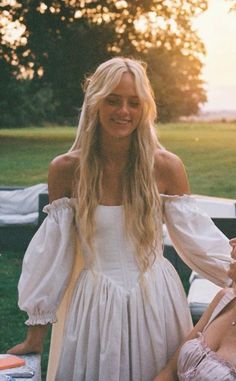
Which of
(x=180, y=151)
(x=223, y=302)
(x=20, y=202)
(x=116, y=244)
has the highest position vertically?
(x=116, y=244)

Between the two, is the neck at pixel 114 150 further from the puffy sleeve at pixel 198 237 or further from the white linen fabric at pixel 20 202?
the white linen fabric at pixel 20 202

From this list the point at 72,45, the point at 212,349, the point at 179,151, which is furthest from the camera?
the point at 72,45

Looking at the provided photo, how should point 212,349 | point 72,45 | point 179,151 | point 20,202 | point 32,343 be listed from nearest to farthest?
1. point 212,349
2. point 32,343
3. point 20,202
4. point 179,151
5. point 72,45

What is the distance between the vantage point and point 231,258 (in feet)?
6.90

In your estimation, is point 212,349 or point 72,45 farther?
point 72,45

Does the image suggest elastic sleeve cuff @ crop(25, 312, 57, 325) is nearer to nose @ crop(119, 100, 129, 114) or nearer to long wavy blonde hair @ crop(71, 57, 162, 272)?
long wavy blonde hair @ crop(71, 57, 162, 272)

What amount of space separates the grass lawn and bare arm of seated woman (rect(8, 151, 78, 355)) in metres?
10.6

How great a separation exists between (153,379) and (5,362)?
42 cm

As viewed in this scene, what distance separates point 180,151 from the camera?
14586 millimetres

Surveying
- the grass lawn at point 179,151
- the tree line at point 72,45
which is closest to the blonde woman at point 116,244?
the grass lawn at point 179,151

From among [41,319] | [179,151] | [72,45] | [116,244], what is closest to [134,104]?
[116,244]

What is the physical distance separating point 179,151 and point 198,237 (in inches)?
491

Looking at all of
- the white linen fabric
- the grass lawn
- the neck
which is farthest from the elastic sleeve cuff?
the grass lawn

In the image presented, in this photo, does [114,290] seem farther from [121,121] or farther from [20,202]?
[20,202]
